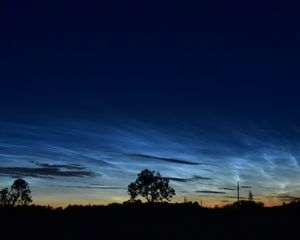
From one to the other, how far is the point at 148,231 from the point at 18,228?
13.2 metres

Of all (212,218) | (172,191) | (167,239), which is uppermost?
(172,191)

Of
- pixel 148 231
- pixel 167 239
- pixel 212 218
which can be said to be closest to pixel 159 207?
pixel 212 218

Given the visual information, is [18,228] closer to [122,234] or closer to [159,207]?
[122,234]

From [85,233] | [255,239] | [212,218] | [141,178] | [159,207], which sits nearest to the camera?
[255,239]

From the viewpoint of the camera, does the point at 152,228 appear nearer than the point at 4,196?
Yes

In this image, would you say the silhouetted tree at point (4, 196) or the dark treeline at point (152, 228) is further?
the silhouetted tree at point (4, 196)

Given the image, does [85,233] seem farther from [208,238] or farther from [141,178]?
[141,178]

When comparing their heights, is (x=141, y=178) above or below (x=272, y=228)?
above

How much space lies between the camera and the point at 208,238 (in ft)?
130

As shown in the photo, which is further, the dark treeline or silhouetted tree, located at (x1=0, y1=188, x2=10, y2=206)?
silhouetted tree, located at (x1=0, y1=188, x2=10, y2=206)

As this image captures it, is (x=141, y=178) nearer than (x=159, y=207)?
No

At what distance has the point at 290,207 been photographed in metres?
63.7

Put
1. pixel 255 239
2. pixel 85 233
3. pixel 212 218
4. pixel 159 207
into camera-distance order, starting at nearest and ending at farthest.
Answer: pixel 255 239, pixel 85 233, pixel 212 218, pixel 159 207

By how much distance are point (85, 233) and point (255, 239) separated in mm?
15827
